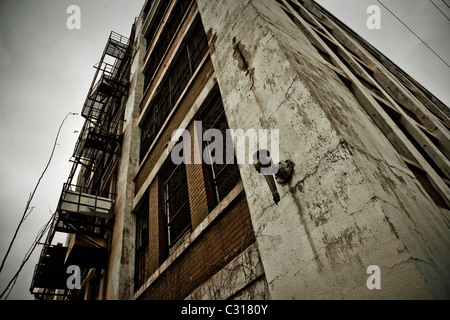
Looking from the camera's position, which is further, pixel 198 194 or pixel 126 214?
pixel 126 214

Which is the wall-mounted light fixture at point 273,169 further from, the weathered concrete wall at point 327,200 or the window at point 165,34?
the window at point 165,34

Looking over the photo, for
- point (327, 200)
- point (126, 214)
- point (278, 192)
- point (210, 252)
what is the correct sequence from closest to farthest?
point (327, 200), point (278, 192), point (210, 252), point (126, 214)

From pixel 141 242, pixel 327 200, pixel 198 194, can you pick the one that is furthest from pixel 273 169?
pixel 141 242

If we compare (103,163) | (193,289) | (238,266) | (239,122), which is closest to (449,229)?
(238,266)

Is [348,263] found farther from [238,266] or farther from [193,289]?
[193,289]

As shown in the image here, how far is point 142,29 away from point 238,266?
12647 mm

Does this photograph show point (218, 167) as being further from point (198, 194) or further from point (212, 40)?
point (212, 40)

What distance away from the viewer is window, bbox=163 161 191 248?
5207 mm

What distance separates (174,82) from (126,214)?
401cm

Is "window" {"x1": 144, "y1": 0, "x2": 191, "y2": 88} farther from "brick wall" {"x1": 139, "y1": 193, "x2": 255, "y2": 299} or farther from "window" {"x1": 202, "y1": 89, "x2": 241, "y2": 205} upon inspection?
"brick wall" {"x1": 139, "y1": 193, "x2": 255, "y2": 299}

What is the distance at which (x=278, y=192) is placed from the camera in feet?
8.07

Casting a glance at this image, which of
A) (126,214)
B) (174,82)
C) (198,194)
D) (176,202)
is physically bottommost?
(198,194)

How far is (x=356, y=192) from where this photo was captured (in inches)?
74.5

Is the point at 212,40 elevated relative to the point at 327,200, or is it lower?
elevated
